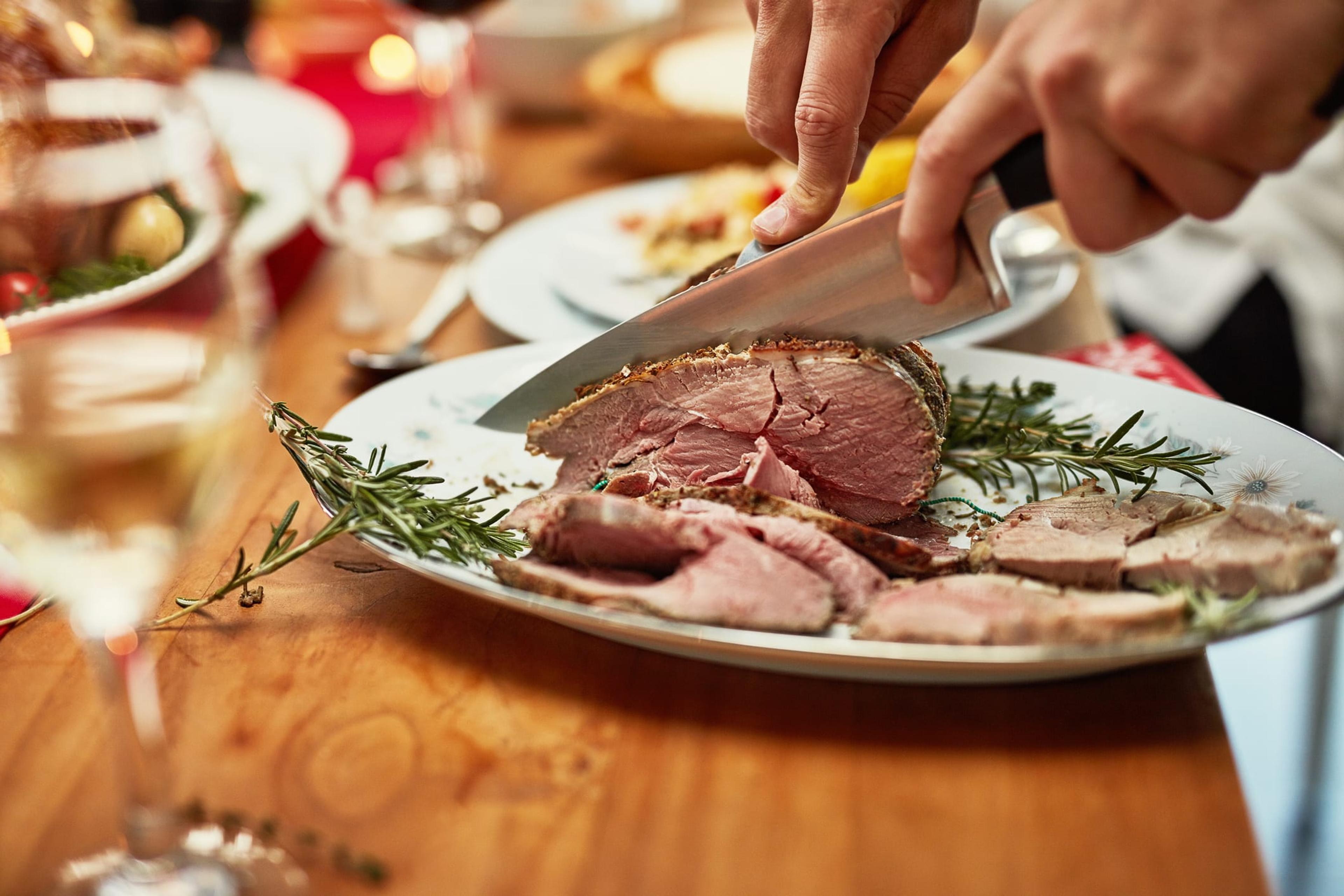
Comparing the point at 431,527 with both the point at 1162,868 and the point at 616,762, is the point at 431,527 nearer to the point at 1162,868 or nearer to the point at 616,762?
the point at 616,762

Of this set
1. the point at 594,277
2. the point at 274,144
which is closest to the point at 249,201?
the point at 274,144

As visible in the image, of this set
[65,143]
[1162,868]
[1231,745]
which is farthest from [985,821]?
[65,143]

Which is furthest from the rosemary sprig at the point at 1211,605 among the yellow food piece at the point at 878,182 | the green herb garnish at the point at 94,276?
the yellow food piece at the point at 878,182

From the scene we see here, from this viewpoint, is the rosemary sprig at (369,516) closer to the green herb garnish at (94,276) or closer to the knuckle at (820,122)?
the green herb garnish at (94,276)

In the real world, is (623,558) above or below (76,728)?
above

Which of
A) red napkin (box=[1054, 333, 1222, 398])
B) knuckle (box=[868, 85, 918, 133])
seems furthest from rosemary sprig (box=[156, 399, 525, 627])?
red napkin (box=[1054, 333, 1222, 398])

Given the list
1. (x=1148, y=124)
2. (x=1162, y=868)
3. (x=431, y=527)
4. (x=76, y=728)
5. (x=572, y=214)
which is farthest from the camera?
(x=572, y=214)
